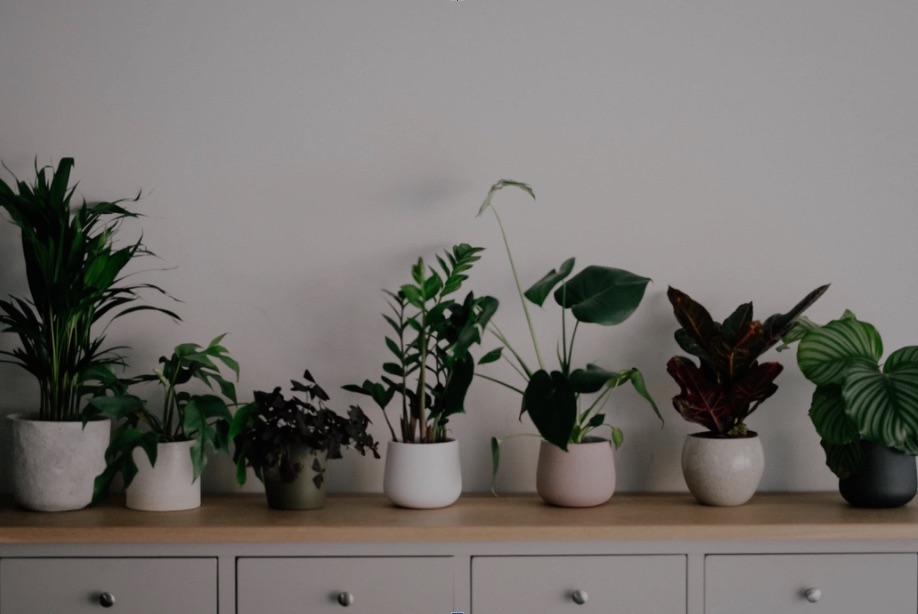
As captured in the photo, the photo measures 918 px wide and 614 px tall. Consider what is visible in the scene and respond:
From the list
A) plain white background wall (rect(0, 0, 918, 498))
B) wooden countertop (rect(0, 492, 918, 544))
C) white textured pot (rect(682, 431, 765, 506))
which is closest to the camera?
wooden countertop (rect(0, 492, 918, 544))

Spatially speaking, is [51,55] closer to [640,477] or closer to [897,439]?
[640,477]

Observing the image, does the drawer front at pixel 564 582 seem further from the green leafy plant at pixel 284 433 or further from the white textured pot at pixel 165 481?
the white textured pot at pixel 165 481

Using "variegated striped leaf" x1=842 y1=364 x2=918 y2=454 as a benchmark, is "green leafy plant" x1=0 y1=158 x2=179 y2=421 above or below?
above

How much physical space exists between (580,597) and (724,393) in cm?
59

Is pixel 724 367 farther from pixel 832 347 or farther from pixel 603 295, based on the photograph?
pixel 603 295

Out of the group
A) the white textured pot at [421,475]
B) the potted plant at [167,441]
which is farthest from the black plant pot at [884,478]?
the potted plant at [167,441]

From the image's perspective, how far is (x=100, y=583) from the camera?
1663mm

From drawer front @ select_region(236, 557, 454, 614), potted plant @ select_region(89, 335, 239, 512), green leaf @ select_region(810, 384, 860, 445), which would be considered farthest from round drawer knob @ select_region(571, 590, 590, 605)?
potted plant @ select_region(89, 335, 239, 512)

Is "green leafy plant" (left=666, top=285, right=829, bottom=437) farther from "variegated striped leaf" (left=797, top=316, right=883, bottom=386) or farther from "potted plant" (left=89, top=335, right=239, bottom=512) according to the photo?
"potted plant" (left=89, top=335, right=239, bottom=512)

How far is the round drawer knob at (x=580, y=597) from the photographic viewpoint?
168cm

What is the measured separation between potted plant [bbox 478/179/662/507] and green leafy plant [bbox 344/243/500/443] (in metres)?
0.13

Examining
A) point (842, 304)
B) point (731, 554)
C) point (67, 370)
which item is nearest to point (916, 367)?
point (842, 304)

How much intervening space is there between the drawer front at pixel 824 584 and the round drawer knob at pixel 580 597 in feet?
0.93

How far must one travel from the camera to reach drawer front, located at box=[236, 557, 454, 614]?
1675 mm
